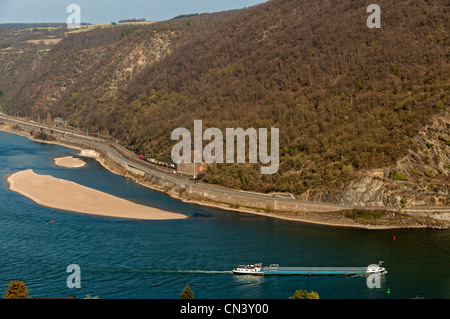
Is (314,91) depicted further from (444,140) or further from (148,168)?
(148,168)

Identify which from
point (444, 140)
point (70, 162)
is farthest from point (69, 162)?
point (444, 140)

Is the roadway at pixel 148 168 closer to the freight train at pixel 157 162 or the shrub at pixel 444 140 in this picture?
the freight train at pixel 157 162

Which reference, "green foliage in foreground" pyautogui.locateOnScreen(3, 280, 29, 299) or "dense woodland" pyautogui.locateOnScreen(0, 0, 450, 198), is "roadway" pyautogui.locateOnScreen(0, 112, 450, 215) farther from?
"green foliage in foreground" pyautogui.locateOnScreen(3, 280, 29, 299)

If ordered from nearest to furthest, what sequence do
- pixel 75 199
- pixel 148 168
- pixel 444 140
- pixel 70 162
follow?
pixel 444 140 → pixel 75 199 → pixel 148 168 → pixel 70 162

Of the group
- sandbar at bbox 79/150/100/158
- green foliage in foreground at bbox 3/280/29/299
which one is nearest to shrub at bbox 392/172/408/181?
green foliage in foreground at bbox 3/280/29/299

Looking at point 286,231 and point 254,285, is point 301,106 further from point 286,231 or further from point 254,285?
point 254,285

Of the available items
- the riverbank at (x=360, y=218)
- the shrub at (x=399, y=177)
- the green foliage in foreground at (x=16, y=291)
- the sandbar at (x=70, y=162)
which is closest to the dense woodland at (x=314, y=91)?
the shrub at (x=399, y=177)

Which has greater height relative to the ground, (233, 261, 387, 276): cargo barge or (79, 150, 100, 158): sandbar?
(79, 150, 100, 158): sandbar
